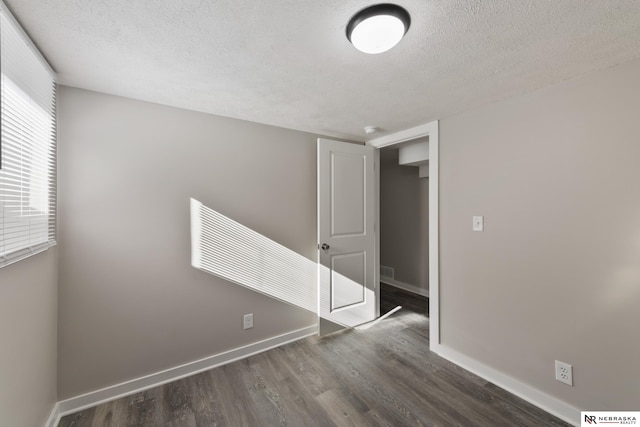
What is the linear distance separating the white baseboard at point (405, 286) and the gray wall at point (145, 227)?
2.49 m

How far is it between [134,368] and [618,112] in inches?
138

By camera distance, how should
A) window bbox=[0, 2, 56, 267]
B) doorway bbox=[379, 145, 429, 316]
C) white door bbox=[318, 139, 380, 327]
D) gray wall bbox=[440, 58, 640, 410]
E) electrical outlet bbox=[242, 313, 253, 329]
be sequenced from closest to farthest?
1. window bbox=[0, 2, 56, 267]
2. gray wall bbox=[440, 58, 640, 410]
3. electrical outlet bbox=[242, 313, 253, 329]
4. white door bbox=[318, 139, 380, 327]
5. doorway bbox=[379, 145, 429, 316]

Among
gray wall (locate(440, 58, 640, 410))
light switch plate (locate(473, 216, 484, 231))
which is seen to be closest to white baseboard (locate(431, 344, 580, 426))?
gray wall (locate(440, 58, 640, 410))

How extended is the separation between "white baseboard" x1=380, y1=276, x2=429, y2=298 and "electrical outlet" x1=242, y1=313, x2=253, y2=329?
2705mm

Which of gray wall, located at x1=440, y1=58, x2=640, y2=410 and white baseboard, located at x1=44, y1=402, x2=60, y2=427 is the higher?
gray wall, located at x1=440, y1=58, x2=640, y2=410

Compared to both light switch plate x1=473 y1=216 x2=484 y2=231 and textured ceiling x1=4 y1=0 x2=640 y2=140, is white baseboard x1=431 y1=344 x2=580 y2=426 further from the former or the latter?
textured ceiling x1=4 y1=0 x2=640 y2=140

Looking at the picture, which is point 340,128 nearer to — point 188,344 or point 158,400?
point 188,344

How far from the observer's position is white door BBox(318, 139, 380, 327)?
2688mm

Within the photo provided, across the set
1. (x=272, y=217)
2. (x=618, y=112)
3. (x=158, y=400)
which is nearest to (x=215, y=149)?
(x=272, y=217)

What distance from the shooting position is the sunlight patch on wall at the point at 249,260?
217 cm

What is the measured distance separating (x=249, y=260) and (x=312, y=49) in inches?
68.7

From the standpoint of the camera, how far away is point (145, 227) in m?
1.95

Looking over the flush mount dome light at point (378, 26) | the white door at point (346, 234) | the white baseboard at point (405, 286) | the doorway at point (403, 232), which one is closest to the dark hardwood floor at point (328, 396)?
the white door at point (346, 234)

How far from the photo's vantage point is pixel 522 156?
1.88 m
